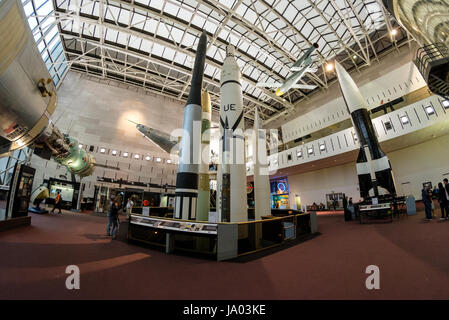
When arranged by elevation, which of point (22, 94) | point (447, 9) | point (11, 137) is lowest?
point (11, 137)

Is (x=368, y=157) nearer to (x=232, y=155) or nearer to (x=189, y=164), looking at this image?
(x=232, y=155)

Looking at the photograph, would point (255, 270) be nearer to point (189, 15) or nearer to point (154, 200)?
point (189, 15)

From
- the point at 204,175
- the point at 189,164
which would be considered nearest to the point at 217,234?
the point at 189,164

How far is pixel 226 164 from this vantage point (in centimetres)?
635

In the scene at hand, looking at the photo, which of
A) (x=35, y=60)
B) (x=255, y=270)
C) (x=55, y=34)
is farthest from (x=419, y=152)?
(x=55, y=34)

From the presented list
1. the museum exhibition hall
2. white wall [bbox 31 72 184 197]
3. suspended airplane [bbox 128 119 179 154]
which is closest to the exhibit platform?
the museum exhibition hall

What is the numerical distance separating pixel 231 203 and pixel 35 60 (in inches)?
246

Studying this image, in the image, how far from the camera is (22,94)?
A: 4.22 metres

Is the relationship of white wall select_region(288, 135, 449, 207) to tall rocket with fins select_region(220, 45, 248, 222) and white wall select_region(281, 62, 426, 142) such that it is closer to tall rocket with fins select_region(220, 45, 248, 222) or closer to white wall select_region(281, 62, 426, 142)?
white wall select_region(281, 62, 426, 142)

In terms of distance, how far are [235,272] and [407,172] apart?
1798cm

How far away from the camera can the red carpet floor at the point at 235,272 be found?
7.75ft

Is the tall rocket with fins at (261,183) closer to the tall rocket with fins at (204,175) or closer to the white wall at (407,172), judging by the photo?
the tall rocket with fins at (204,175)

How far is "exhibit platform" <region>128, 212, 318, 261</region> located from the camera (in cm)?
404

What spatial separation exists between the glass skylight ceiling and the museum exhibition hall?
6.5 inches
